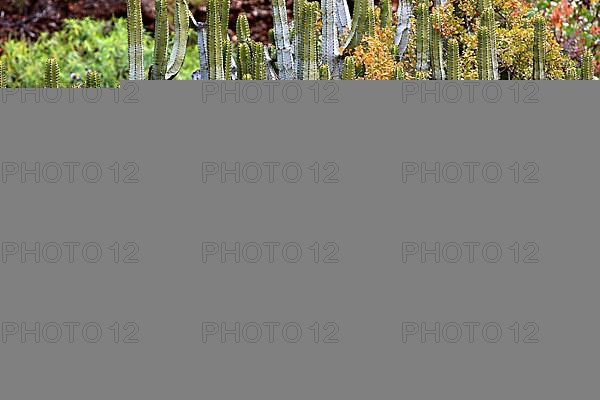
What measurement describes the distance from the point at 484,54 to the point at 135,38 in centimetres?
169

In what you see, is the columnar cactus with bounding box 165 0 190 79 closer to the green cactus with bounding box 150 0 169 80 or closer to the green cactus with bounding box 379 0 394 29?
the green cactus with bounding box 150 0 169 80

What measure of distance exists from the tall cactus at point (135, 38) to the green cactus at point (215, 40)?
13.0 inches

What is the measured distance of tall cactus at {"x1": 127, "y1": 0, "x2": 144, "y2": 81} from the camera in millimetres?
4875

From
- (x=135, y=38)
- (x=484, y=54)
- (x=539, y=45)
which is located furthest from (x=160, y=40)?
(x=539, y=45)

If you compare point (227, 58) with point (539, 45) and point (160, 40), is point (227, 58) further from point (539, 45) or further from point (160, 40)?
point (539, 45)

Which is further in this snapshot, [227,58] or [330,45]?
[330,45]

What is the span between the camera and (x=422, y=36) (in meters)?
5.36

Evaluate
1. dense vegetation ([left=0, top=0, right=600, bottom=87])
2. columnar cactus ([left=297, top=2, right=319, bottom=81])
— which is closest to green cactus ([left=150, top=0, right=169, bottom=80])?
dense vegetation ([left=0, top=0, right=600, bottom=87])

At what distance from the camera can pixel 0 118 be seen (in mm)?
4383

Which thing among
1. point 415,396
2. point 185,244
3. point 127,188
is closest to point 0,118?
point 127,188

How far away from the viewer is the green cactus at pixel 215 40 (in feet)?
16.3

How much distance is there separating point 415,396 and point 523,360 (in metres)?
0.49

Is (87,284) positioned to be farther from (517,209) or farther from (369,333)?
(517,209)

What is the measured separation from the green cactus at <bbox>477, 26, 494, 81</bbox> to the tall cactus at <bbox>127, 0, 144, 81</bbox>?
5.37 ft
